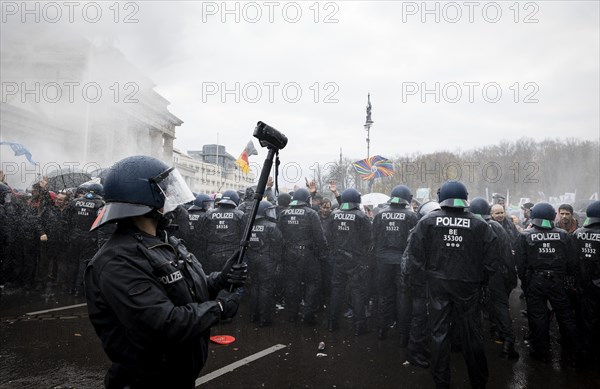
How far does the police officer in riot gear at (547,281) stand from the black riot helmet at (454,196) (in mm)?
1725

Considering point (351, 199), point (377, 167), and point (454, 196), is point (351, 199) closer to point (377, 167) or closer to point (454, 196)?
point (454, 196)

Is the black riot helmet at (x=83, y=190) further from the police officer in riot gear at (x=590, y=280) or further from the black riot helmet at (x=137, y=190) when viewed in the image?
the police officer in riot gear at (x=590, y=280)

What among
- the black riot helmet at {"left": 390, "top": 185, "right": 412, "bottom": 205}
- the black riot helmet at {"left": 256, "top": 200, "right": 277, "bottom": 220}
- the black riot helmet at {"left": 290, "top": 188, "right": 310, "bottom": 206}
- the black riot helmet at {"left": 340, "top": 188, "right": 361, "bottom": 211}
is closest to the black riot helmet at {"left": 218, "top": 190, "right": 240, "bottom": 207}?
the black riot helmet at {"left": 256, "top": 200, "right": 277, "bottom": 220}

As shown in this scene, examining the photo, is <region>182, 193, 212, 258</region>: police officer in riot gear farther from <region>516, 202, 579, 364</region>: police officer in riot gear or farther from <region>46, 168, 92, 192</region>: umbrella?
<region>46, 168, 92, 192</region>: umbrella

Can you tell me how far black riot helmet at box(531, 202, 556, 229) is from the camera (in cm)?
514

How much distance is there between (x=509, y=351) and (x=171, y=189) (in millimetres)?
5300

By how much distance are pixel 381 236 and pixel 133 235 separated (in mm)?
4909

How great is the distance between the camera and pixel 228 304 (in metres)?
2.00

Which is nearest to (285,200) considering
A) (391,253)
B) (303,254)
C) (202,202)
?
(303,254)

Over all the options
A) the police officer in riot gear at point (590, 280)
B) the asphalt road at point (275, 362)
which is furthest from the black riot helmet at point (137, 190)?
the police officer in riot gear at point (590, 280)

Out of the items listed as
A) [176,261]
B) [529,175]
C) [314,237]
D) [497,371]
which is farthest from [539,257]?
[529,175]

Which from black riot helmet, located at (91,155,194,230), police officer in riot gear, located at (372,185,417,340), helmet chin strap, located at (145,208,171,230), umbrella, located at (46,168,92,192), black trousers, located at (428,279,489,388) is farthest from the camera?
umbrella, located at (46,168,92,192)

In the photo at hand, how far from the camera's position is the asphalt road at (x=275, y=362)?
418cm

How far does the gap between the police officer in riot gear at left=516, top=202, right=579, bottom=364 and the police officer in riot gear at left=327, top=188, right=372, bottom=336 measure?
7.96 ft
